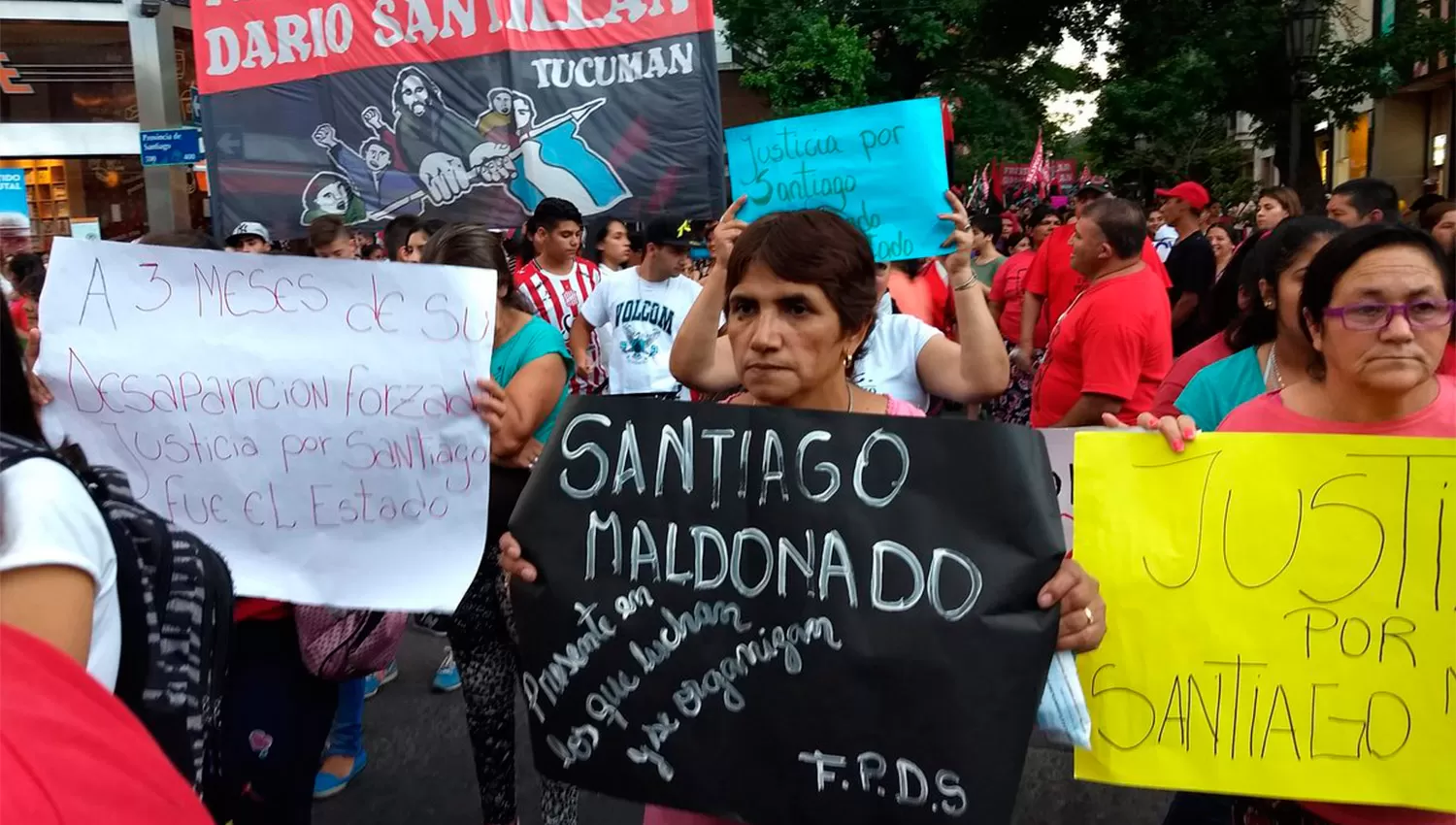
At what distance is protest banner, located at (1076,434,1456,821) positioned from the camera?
176cm

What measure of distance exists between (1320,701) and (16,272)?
8.34 m

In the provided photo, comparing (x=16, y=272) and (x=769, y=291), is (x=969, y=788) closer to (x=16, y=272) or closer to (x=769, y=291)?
(x=769, y=291)

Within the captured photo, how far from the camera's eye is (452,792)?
3.75 metres

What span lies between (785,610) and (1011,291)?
6345mm

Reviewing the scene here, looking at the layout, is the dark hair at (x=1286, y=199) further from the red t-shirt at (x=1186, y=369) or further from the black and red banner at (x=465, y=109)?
the black and red banner at (x=465, y=109)

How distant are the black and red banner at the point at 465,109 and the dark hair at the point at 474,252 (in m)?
0.65

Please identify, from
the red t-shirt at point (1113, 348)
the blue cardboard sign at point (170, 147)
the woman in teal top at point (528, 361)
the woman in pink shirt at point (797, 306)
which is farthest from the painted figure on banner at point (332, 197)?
the blue cardboard sign at point (170, 147)

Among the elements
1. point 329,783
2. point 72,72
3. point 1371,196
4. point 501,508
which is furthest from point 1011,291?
point 72,72

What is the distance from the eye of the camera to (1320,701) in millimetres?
1798

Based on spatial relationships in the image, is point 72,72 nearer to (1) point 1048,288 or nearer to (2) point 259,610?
(1) point 1048,288

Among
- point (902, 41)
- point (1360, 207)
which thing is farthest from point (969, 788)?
point (902, 41)

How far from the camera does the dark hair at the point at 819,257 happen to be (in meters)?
2.01

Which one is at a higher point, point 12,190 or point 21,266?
point 12,190

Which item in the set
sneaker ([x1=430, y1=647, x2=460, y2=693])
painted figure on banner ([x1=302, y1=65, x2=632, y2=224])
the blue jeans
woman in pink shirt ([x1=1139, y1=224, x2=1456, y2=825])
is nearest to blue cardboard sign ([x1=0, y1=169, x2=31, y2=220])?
sneaker ([x1=430, y1=647, x2=460, y2=693])
